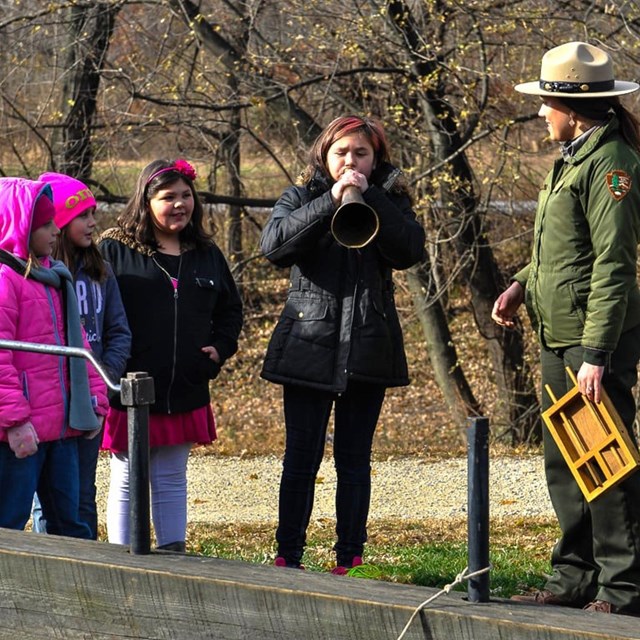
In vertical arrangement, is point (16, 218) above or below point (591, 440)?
above

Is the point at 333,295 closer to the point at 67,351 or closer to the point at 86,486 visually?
the point at 86,486

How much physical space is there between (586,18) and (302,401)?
6.23m

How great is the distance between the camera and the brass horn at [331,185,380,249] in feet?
15.5

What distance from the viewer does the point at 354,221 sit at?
15.8ft

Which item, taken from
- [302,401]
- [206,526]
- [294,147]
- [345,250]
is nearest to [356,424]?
[302,401]

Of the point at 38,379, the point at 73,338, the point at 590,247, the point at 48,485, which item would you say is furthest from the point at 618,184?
the point at 48,485

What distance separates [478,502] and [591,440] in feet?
2.62

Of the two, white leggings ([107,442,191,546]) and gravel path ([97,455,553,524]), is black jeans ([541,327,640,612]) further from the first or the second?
gravel path ([97,455,553,524])

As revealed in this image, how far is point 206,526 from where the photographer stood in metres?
7.55

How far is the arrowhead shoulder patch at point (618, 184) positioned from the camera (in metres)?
3.98

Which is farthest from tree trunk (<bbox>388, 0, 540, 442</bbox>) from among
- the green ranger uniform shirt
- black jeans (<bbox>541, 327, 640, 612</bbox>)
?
black jeans (<bbox>541, 327, 640, 612</bbox>)

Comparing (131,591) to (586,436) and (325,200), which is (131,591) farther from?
(325,200)

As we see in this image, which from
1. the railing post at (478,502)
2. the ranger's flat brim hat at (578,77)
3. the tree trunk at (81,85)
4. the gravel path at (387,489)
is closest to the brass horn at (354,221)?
the ranger's flat brim hat at (578,77)

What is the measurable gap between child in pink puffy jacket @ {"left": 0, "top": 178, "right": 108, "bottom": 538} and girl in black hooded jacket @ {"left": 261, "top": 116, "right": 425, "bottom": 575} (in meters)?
0.79
